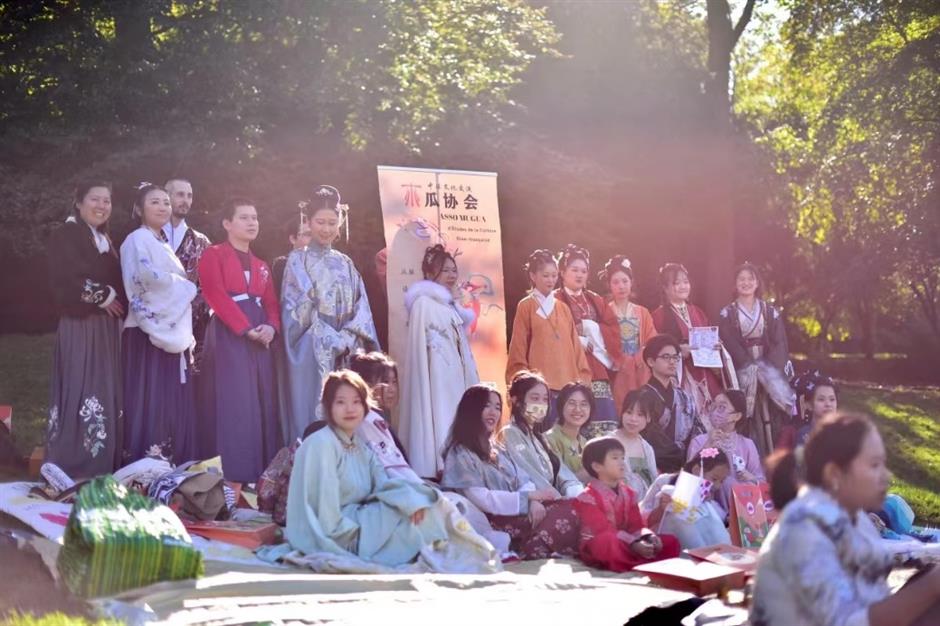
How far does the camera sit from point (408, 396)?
8.49 meters

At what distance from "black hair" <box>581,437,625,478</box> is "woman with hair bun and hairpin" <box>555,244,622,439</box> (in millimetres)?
1473

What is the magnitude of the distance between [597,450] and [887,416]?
10.7 meters

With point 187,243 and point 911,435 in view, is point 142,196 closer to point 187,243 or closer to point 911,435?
point 187,243

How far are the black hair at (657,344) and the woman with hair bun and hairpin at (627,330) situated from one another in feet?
0.51

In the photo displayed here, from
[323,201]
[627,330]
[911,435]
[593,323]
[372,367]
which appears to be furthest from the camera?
[911,435]

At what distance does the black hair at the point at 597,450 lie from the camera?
7.43 metres

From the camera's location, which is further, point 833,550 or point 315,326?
point 315,326

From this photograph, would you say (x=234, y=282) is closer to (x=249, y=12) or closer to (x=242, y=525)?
(x=242, y=525)

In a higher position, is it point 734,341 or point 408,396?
point 734,341

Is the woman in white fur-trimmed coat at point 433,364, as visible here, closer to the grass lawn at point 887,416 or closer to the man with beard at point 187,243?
the man with beard at point 187,243

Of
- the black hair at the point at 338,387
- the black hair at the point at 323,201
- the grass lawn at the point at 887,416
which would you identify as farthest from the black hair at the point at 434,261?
the grass lawn at the point at 887,416

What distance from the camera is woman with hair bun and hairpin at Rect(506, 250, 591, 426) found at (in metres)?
8.97

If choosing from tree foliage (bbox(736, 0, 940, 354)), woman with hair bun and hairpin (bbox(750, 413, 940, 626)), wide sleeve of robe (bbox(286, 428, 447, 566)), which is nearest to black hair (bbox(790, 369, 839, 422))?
wide sleeve of robe (bbox(286, 428, 447, 566))

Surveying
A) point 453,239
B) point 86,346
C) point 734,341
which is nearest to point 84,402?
point 86,346
